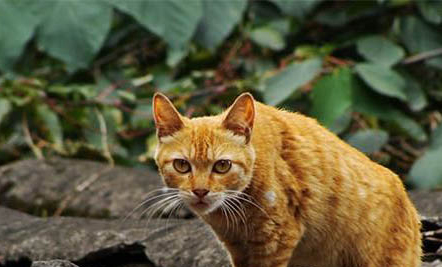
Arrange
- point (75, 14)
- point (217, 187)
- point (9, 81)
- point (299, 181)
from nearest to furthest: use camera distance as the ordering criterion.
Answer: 1. point (217, 187)
2. point (299, 181)
3. point (75, 14)
4. point (9, 81)

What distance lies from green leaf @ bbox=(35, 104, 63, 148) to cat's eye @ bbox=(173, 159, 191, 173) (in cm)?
336

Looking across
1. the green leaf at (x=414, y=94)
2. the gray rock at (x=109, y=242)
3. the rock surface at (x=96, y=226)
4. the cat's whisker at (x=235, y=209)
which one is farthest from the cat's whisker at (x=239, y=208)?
the green leaf at (x=414, y=94)

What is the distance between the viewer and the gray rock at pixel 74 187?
5645 mm

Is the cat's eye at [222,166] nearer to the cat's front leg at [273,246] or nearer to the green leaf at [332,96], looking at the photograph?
the cat's front leg at [273,246]

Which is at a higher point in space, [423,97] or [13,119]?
[423,97]

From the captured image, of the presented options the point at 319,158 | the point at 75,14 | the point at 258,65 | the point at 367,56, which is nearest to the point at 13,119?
the point at 75,14

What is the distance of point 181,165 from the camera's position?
3.31m

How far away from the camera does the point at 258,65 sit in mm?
6957

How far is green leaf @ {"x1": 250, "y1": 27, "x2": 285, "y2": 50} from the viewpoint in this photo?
22.2 ft

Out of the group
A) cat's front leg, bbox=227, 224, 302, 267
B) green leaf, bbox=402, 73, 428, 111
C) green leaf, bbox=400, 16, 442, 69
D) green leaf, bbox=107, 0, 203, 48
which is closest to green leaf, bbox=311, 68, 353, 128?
green leaf, bbox=402, 73, 428, 111

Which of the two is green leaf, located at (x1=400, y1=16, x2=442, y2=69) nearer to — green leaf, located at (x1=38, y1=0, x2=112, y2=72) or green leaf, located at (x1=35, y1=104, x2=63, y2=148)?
green leaf, located at (x1=38, y1=0, x2=112, y2=72)

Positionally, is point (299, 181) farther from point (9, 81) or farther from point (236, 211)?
point (9, 81)

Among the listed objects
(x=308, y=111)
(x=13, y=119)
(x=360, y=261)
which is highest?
(x=360, y=261)

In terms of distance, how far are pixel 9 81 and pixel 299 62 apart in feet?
6.02
